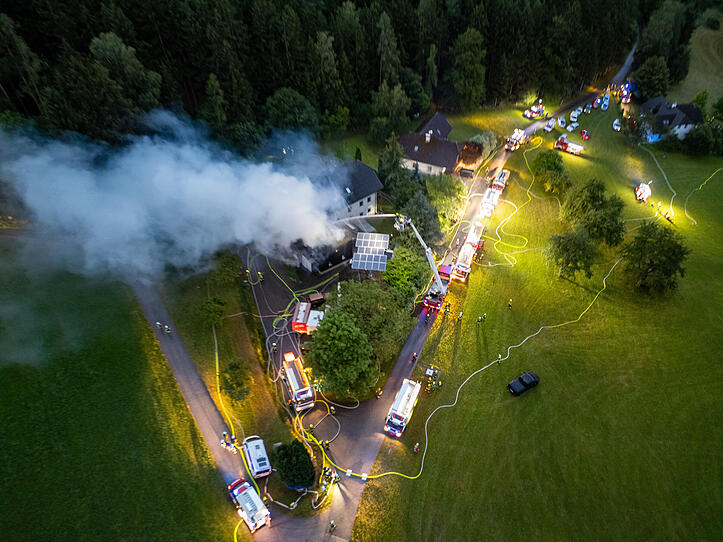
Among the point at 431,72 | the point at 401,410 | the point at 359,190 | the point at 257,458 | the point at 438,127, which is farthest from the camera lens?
the point at 431,72

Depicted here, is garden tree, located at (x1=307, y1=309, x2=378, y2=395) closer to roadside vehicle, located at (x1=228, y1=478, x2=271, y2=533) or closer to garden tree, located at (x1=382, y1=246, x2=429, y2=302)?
roadside vehicle, located at (x1=228, y1=478, x2=271, y2=533)

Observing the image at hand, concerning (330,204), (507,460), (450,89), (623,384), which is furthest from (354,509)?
(450,89)

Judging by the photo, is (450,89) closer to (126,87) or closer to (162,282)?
A: (126,87)

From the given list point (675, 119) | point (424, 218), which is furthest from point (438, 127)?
point (675, 119)

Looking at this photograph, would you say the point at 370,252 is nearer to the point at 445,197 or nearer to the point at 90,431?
the point at 445,197

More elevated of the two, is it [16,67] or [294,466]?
[16,67]

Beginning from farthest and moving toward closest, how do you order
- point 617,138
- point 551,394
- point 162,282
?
point 617,138 < point 162,282 < point 551,394

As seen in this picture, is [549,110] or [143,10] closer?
[143,10]
